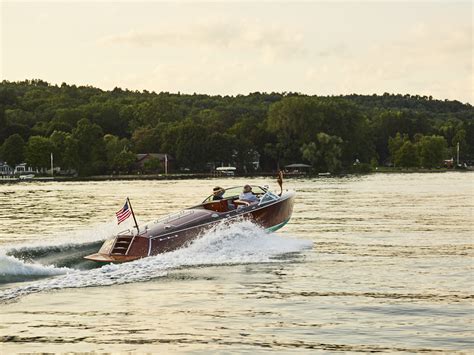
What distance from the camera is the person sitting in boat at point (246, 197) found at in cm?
3125

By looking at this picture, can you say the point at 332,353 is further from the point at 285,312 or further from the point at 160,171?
the point at 160,171

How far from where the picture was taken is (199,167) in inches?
7456

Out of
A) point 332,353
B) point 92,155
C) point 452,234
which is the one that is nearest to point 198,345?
point 332,353

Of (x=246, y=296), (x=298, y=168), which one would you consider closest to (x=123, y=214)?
(x=246, y=296)

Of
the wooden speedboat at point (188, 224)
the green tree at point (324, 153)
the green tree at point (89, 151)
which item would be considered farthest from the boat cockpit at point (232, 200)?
the green tree at point (89, 151)

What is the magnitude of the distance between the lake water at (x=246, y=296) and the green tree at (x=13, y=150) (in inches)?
6156

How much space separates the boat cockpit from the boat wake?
2.77ft

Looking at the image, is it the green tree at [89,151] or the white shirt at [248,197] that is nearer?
the white shirt at [248,197]

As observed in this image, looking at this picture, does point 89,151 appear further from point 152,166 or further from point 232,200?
point 232,200

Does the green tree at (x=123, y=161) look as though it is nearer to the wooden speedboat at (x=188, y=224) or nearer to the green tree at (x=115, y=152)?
the green tree at (x=115, y=152)

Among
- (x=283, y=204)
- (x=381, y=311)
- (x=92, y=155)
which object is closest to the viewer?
(x=381, y=311)

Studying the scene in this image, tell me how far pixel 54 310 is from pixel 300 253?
41.0ft

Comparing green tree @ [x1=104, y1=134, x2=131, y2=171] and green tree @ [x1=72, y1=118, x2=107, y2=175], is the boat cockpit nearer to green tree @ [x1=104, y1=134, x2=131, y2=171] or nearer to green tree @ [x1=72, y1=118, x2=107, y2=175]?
green tree @ [x1=72, y1=118, x2=107, y2=175]

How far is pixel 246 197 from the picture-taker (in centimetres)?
3172
